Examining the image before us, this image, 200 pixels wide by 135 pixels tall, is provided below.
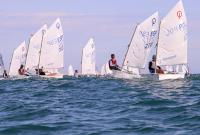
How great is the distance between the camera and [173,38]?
42.8 meters

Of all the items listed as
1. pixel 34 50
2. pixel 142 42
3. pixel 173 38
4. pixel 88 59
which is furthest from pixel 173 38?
pixel 88 59

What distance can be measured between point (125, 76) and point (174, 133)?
103 ft

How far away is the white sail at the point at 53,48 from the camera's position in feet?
190

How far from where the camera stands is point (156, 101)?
57.1 feet

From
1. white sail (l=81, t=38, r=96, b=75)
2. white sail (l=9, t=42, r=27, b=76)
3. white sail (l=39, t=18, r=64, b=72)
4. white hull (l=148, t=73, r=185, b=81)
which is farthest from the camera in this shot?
white sail (l=81, t=38, r=96, b=75)

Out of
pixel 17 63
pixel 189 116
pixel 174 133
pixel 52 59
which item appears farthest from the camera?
pixel 17 63

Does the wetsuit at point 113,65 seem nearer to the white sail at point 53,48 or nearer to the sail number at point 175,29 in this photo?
the sail number at point 175,29

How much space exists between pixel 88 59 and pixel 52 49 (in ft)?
94.1

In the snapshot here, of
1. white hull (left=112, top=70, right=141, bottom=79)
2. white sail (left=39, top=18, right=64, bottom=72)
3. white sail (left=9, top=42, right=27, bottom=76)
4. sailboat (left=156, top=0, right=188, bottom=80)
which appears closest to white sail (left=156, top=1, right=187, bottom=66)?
sailboat (left=156, top=0, right=188, bottom=80)

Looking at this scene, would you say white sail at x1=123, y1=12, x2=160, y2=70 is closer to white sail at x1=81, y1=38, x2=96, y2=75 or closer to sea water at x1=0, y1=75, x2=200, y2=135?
sea water at x1=0, y1=75, x2=200, y2=135

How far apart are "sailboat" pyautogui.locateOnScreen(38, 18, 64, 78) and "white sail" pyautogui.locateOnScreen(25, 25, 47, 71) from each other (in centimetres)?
197

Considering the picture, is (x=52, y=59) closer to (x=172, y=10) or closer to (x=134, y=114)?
(x=172, y=10)

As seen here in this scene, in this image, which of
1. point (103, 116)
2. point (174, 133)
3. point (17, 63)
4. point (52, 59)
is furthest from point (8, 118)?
point (17, 63)

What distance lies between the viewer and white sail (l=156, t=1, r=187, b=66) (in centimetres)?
4206
